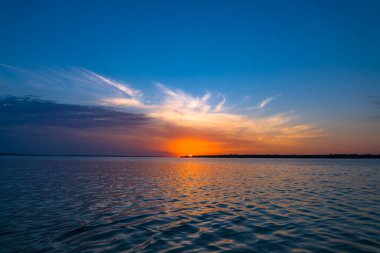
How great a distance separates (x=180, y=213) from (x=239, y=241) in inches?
273

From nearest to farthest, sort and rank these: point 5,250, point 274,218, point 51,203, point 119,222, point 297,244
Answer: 1. point 5,250
2. point 297,244
3. point 119,222
4. point 274,218
5. point 51,203

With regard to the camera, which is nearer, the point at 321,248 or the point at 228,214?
the point at 321,248

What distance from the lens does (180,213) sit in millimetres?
18094

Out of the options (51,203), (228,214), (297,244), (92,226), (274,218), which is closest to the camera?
(297,244)

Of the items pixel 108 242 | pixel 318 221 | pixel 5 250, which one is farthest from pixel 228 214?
pixel 5 250

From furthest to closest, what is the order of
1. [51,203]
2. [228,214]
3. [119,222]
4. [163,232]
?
[51,203]
[228,214]
[119,222]
[163,232]

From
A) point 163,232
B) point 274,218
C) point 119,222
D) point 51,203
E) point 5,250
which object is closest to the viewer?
point 5,250

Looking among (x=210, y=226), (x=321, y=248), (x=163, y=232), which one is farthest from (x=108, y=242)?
(x=321, y=248)

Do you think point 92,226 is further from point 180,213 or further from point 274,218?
point 274,218

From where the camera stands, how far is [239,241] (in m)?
11.9

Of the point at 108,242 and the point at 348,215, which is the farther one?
the point at 348,215

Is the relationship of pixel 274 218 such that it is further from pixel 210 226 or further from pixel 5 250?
pixel 5 250

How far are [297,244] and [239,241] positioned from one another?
8.68ft

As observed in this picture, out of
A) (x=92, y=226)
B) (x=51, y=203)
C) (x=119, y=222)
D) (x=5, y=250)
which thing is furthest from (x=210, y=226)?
(x=51, y=203)
